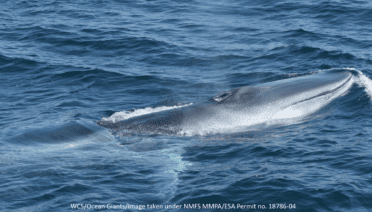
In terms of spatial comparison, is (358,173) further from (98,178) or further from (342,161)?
(98,178)

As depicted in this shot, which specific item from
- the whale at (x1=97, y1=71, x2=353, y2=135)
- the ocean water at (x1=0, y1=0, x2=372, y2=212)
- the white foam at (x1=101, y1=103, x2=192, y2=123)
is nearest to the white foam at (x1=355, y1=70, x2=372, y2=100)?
the ocean water at (x1=0, y1=0, x2=372, y2=212)

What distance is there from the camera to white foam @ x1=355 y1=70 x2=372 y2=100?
20.2 m

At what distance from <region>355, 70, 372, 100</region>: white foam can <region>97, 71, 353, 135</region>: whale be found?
2.36m

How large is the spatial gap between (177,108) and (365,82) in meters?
9.27

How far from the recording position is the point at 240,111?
58.0ft

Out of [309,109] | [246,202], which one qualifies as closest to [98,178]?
[246,202]

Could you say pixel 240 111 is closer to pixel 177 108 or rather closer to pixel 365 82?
pixel 177 108

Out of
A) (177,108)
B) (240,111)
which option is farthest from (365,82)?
(177,108)

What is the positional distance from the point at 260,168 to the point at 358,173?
2.87 meters

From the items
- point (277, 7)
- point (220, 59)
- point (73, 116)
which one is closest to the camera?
point (73, 116)

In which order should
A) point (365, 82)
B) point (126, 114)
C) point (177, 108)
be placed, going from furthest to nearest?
1. point (365, 82)
2. point (126, 114)
3. point (177, 108)

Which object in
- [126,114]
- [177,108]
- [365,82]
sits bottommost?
[126,114]

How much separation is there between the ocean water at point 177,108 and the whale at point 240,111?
0.15m

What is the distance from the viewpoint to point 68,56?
2927cm
